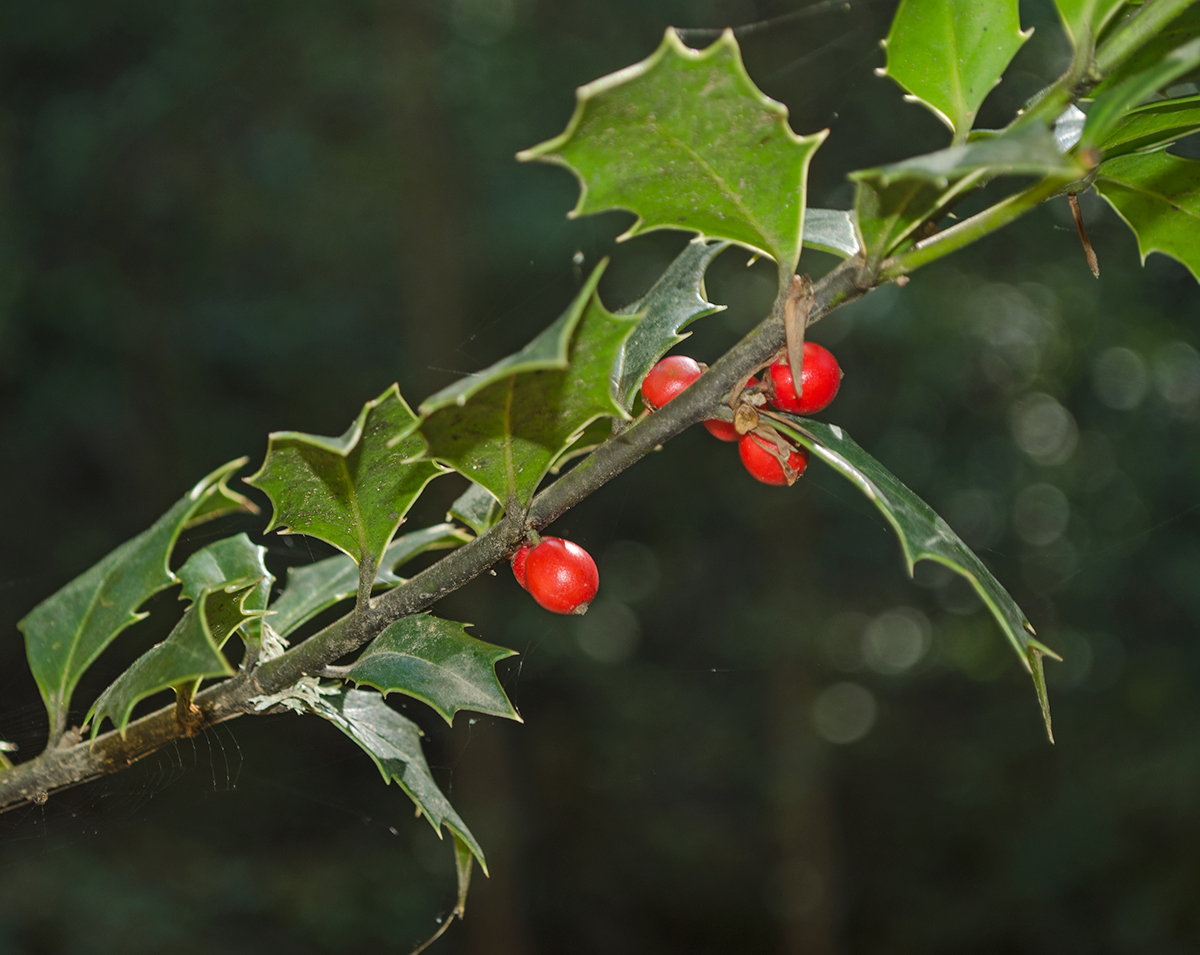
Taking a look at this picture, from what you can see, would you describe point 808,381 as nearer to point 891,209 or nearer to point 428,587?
point 891,209

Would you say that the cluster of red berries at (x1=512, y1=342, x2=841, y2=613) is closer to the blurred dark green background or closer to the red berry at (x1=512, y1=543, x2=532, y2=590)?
the red berry at (x1=512, y1=543, x2=532, y2=590)

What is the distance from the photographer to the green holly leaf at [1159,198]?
0.70 m

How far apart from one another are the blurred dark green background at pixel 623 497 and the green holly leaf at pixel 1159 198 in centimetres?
402

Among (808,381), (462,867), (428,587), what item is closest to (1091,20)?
(808,381)

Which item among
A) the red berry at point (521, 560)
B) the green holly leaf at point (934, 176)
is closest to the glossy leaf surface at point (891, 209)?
the green holly leaf at point (934, 176)

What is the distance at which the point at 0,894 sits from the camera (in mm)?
4145

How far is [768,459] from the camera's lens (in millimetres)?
683

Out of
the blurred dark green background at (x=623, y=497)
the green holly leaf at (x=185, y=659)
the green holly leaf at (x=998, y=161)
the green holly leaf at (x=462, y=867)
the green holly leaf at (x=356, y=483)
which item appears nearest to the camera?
the green holly leaf at (x=998, y=161)

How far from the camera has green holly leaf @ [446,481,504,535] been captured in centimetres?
76

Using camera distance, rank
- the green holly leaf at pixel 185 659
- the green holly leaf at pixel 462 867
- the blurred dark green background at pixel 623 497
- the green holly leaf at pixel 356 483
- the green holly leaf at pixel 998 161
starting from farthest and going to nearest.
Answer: the blurred dark green background at pixel 623 497, the green holly leaf at pixel 462 867, the green holly leaf at pixel 356 483, the green holly leaf at pixel 185 659, the green holly leaf at pixel 998 161

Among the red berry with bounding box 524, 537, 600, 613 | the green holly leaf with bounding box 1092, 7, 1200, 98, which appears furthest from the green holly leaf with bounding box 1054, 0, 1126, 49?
the red berry with bounding box 524, 537, 600, 613

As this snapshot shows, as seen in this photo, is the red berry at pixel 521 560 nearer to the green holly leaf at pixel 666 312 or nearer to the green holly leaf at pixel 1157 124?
the green holly leaf at pixel 666 312

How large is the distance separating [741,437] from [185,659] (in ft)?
1.31

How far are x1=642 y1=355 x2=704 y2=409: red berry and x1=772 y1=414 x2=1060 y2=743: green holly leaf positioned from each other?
3.4 inches
